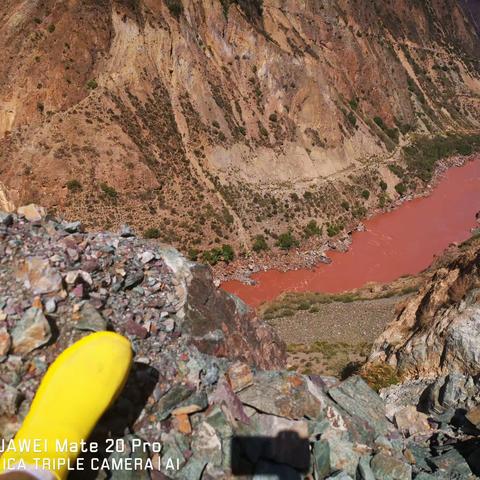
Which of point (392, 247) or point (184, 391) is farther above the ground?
point (184, 391)

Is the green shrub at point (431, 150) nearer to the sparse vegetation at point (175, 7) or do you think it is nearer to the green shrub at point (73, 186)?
the sparse vegetation at point (175, 7)

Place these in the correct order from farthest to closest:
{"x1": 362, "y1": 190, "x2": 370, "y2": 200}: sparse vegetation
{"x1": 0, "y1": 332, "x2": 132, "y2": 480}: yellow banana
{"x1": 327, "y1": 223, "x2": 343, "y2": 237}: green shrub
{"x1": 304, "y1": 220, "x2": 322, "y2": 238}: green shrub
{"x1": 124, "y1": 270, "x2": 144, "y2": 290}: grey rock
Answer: {"x1": 362, "y1": 190, "x2": 370, "y2": 200}: sparse vegetation
{"x1": 327, "y1": 223, "x2": 343, "y2": 237}: green shrub
{"x1": 304, "y1": 220, "x2": 322, "y2": 238}: green shrub
{"x1": 124, "y1": 270, "x2": 144, "y2": 290}: grey rock
{"x1": 0, "y1": 332, "x2": 132, "y2": 480}: yellow banana

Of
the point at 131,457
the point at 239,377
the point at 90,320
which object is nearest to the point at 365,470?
the point at 239,377

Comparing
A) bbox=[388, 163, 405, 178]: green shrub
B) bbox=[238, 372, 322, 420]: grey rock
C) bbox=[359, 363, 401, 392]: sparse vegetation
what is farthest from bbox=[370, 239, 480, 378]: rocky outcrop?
bbox=[388, 163, 405, 178]: green shrub

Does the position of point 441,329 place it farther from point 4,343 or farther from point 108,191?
point 108,191

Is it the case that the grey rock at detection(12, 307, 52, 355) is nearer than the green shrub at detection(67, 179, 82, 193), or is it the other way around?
the grey rock at detection(12, 307, 52, 355)

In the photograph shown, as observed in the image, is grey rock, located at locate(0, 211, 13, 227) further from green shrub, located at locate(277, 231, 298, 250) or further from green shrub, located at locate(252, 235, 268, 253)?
green shrub, located at locate(277, 231, 298, 250)

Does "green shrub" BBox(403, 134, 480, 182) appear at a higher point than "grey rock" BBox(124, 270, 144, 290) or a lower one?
lower

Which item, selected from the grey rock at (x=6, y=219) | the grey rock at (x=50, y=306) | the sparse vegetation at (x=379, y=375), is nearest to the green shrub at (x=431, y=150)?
the sparse vegetation at (x=379, y=375)
